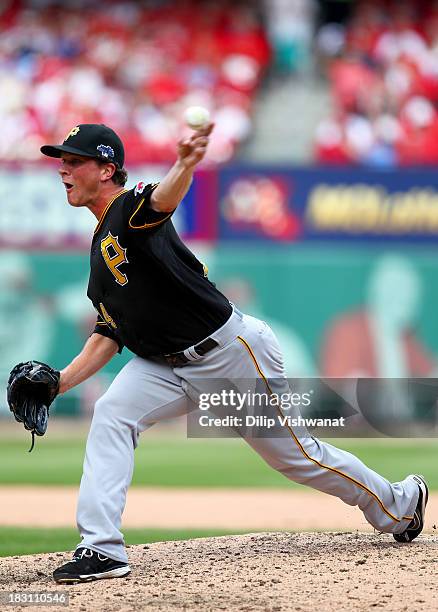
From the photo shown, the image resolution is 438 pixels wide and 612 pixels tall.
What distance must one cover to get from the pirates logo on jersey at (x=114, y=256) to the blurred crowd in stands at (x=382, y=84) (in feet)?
32.0

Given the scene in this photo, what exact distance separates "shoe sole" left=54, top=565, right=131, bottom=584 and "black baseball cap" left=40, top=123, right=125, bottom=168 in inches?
63.0

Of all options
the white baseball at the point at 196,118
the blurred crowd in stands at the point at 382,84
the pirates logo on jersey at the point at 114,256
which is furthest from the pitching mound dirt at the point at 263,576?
the blurred crowd in stands at the point at 382,84

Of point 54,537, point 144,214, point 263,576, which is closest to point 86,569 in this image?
point 263,576

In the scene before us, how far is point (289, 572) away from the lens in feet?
13.7

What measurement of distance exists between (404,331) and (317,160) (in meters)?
2.63

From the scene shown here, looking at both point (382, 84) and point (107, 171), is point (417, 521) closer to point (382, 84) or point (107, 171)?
point (107, 171)

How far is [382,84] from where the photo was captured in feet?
47.6

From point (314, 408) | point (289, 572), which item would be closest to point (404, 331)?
point (314, 408)

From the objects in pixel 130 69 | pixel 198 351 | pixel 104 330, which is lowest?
pixel 198 351

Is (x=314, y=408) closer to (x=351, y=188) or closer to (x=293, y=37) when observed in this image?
(x=351, y=188)

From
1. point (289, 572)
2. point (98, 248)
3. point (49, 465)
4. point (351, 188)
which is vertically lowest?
point (289, 572)

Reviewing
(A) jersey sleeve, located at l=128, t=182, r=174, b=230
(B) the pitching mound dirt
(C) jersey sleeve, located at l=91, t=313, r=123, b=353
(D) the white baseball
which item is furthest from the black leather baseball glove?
(D) the white baseball

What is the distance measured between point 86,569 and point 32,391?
85 centimetres

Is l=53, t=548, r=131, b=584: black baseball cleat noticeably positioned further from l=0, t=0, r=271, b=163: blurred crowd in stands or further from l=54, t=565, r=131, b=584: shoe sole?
l=0, t=0, r=271, b=163: blurred crowd in stands
